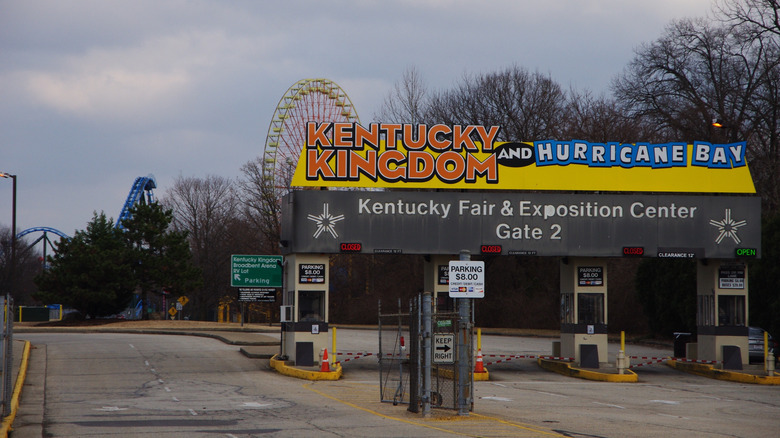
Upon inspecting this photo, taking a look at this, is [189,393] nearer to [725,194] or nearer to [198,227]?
[725,194]

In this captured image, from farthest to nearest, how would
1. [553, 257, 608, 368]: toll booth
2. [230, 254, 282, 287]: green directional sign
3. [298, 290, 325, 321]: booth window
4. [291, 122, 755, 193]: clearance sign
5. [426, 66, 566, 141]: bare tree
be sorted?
[426, 66, 566, 141]: bare tree, [230, 254, 282, 287]: green directional sign, [553, 257, 608, 368]: toll booth, [298, 290, 325, 321]: booth window, [291, 122, 755, 193]: clearance sign

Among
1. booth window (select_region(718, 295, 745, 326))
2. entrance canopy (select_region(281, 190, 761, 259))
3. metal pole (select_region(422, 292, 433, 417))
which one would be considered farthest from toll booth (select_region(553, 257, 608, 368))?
metal pole (select_region(422, 292, 433, 417))

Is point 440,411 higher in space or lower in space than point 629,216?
lower

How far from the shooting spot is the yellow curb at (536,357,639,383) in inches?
1027

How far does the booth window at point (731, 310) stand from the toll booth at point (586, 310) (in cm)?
361

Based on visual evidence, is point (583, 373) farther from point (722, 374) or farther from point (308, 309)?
point (308, 309)

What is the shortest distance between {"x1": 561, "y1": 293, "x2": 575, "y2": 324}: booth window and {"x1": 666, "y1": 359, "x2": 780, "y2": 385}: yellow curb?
4.49 m

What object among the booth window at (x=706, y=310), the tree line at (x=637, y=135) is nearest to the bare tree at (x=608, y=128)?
the tree line at (x=637, y=135)

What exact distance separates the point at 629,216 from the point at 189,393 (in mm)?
14167

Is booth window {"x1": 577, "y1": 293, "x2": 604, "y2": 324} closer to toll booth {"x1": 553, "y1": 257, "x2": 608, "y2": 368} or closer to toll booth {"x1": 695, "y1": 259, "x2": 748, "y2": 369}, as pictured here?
toll booth {"x1": 553, "y1": 257, "x2": 608, "y2": 368}

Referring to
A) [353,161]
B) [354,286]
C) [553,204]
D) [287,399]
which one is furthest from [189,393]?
[354,286]

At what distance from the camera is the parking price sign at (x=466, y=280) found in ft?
55.5

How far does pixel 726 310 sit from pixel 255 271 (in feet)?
53.9

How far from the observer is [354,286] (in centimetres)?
6875
